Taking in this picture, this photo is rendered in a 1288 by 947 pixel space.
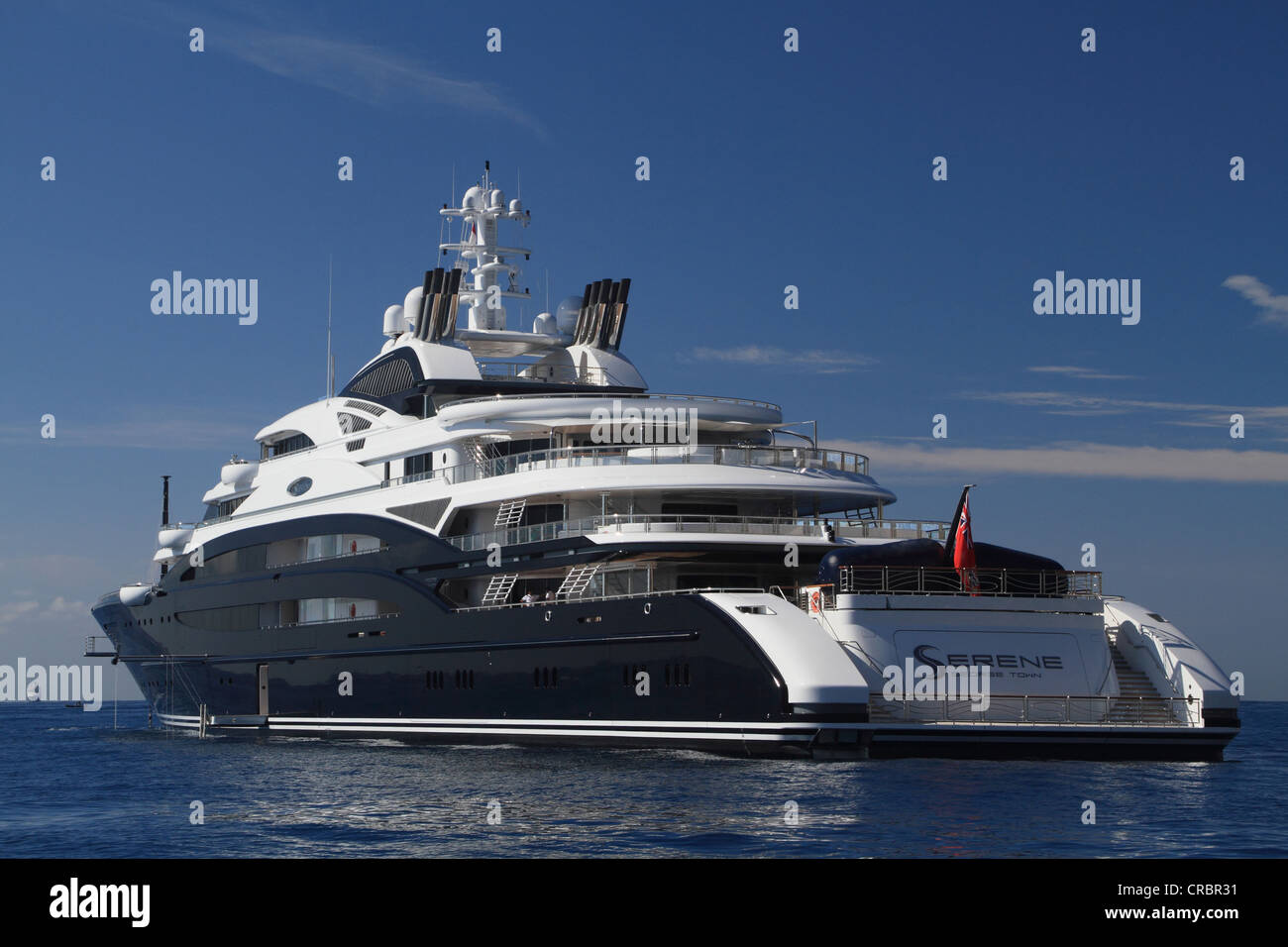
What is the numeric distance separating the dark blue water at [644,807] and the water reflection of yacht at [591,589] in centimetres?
118

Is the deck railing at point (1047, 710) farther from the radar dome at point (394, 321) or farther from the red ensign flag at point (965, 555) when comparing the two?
the radar dome at point (394, 321)

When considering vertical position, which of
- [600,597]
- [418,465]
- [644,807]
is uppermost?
[418,465]

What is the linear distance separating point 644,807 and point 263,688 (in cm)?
2235

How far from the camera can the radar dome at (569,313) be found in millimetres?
43594

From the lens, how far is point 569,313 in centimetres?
4369

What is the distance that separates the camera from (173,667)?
1781 inches

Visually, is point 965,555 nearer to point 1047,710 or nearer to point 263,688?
point 1047,710

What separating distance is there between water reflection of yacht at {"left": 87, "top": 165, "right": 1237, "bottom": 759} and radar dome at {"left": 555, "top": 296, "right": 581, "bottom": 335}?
0.07 m

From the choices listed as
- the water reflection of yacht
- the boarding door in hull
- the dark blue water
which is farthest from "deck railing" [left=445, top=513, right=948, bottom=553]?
the boarding door in hull

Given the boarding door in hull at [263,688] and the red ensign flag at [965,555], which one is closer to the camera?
the red ensign flag at [965,555]

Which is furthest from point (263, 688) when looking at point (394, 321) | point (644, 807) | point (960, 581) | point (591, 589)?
point (644, 807)

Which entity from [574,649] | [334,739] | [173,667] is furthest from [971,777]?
[173,667]

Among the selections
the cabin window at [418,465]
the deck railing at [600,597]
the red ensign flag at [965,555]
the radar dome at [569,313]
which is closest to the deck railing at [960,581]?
the red ensign flag at [965,555]
